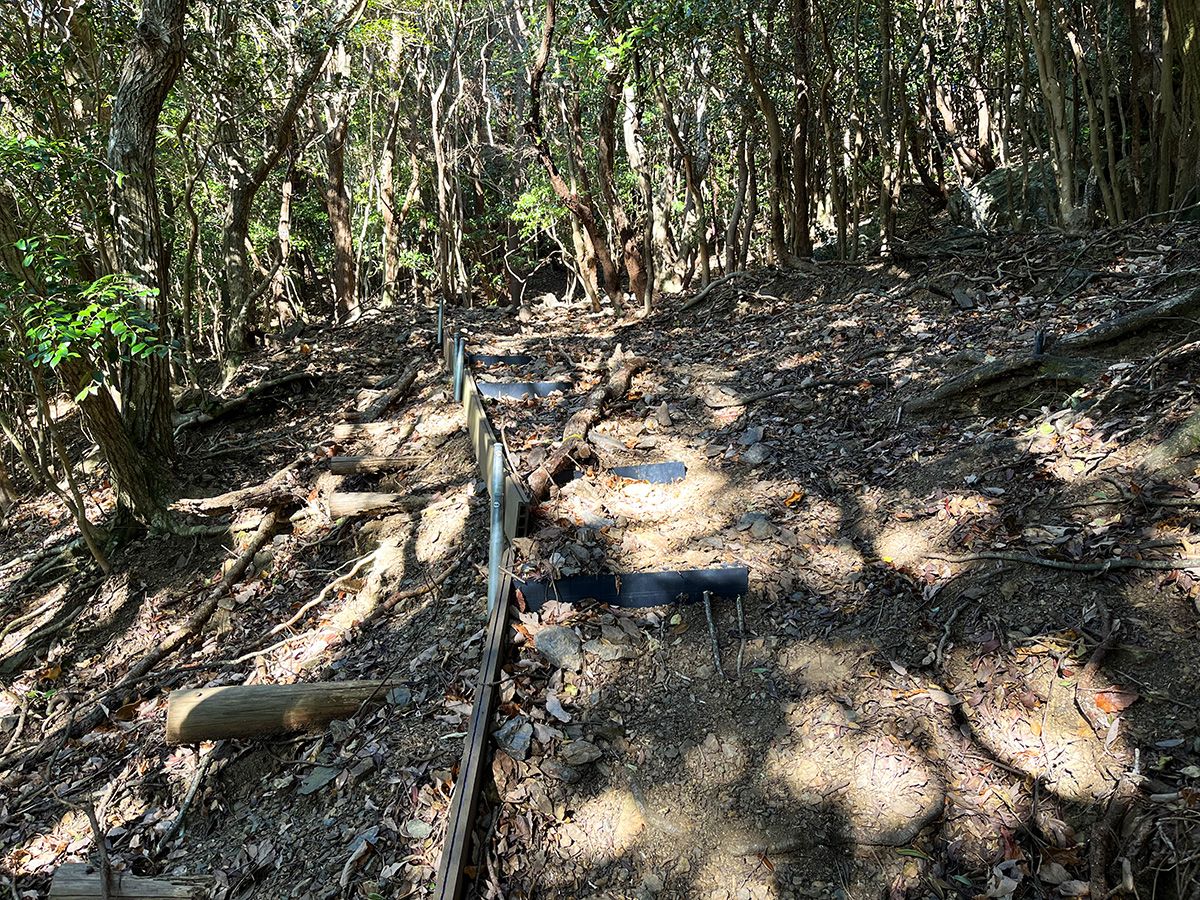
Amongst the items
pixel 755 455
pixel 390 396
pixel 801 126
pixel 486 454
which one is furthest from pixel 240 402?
pixel 801 126

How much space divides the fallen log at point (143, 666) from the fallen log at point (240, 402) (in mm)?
3239

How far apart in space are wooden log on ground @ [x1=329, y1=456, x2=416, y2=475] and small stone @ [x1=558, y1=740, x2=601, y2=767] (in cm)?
446

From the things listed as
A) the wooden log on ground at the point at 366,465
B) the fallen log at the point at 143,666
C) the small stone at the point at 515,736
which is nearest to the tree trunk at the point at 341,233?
the wooden log on ground at the point at 366,465

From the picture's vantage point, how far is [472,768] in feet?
10.9

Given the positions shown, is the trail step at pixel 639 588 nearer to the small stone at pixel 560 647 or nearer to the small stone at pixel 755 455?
the small stone at pixel 560 647

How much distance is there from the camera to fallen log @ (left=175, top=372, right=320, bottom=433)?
9.68 meters

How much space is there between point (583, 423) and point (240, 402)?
602 cm

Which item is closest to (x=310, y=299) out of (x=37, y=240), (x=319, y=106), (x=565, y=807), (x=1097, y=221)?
(x=319, y=106)

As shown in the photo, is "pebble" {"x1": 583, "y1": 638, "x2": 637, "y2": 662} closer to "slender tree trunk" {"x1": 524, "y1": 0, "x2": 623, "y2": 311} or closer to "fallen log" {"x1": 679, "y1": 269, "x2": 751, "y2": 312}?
"fallen log" {"x1": 679, "y1": 269, "x2": 751, "y2": 312}

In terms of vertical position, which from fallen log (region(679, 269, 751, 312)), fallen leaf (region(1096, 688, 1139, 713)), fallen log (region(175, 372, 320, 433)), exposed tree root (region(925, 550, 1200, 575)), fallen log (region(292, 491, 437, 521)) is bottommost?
fallen leaf (region(1096, 688, 1139, 713))

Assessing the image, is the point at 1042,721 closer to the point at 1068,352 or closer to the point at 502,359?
the point at 1068,352

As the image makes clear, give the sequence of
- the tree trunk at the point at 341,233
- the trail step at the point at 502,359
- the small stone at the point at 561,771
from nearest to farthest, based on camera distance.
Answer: the small stone at the point at 561,771, the trail step at the point at 502,359, the tree trunk at the point at 341,233

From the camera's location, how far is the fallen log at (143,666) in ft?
17.0

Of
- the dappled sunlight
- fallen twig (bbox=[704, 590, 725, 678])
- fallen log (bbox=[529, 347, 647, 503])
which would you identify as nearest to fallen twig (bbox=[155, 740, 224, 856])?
fallen log (bbox=[529, 347, 647, 503])
